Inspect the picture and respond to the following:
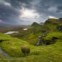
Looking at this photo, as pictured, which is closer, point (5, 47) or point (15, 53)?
point (15, 53)

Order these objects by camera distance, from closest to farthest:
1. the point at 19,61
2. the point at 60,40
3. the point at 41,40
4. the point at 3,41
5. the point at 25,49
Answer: the point at 19,61, the point at 25,49, the point at 3,41, the point at 60,40, the point at 41,40

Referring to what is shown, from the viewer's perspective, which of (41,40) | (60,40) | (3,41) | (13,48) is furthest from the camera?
(41,40)

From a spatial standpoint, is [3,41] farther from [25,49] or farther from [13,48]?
[25,49]

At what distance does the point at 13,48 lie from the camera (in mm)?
73000

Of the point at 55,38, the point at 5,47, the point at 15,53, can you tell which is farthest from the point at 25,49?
the point at 55,38

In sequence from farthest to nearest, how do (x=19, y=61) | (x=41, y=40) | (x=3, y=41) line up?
1. (x=41, y=40)
2. (x=3, y=41)
3. (x=19, y=61)

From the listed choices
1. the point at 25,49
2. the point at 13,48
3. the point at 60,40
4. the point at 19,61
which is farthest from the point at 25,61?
the point at 60,40

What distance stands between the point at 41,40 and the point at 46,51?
96.5ft

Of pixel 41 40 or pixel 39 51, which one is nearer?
pixel 39 51

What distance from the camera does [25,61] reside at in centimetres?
4175

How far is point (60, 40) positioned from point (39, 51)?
26.6 meters

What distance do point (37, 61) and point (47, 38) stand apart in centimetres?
5825

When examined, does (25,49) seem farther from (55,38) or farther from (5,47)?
(55,38)

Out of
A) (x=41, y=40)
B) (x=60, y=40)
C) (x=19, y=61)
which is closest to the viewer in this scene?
(x=19, y=61)
